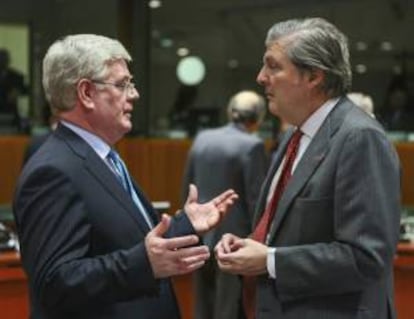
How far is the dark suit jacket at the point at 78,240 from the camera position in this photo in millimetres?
1982

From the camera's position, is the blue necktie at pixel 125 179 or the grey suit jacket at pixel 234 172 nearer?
the blue necktie at pixel 125 179

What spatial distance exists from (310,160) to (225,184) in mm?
2791

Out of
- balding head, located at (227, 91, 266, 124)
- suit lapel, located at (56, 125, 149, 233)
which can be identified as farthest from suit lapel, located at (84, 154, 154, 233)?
balding head, located at (227, 91, 266, 124)

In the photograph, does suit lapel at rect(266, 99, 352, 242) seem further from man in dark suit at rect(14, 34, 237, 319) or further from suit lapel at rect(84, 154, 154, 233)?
suit lapel at rect(84, 154, 154, 233)

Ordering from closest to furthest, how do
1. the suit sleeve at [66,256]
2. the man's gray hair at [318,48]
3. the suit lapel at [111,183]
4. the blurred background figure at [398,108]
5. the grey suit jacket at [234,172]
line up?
the suit sleeve at [66,256] → the suit lapel at [111,183] → the man's gray hair at [318,48] → the grey suit jacket at [234,172] → the blurred background figure at [398,108]

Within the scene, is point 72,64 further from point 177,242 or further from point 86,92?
point 177,242

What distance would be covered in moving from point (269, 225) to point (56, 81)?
0.68m

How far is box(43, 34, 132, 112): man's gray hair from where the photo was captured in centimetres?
213

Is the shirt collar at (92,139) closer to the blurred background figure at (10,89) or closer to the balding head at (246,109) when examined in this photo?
the balding head at (246,109)

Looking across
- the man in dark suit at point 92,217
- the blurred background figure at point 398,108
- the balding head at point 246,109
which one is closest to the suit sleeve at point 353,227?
the man in dark suit at point 92,217

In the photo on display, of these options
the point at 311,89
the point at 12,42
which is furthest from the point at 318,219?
the point at 12,42

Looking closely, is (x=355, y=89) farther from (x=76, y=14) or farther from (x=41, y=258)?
(x=41, y=258)

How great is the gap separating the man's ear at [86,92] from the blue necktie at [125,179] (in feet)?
0.50

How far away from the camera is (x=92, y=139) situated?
2191mm
